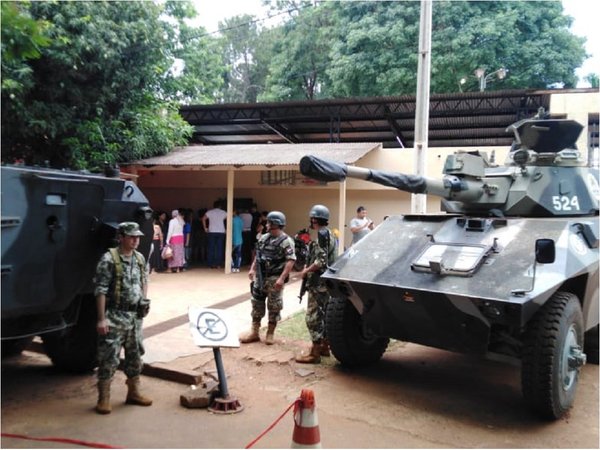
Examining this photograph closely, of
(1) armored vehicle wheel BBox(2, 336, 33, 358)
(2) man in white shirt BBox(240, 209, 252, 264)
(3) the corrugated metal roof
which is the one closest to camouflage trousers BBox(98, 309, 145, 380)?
(1) armored vehicle wheel BBox(2, 336, 33, 358)

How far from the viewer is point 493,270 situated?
182 inches

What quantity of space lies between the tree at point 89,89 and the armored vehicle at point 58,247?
6081mm

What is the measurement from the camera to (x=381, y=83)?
67.3ft

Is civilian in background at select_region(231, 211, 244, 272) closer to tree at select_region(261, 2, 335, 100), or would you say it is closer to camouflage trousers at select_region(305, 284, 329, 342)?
camouflage trousers at select_region(305, 284, 329, 342)

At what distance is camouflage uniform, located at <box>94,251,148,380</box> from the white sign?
0.45m

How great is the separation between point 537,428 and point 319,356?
224 cm

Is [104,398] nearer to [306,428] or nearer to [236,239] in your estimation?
[306,428]

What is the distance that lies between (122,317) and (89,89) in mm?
8145

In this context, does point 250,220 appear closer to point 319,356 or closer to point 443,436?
point 319,356

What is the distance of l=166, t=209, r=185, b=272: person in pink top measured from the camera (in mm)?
12328

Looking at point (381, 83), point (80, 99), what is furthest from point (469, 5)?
point (80, 99)

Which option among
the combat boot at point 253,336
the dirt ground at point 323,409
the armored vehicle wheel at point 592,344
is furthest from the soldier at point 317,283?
the armored vehicle wheel at point 592,344

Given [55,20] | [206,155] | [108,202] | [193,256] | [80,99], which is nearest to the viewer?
[108,202]

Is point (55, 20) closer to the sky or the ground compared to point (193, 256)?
closer to the sky
